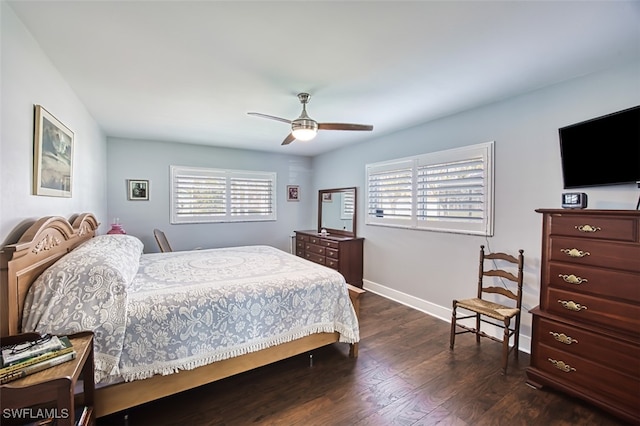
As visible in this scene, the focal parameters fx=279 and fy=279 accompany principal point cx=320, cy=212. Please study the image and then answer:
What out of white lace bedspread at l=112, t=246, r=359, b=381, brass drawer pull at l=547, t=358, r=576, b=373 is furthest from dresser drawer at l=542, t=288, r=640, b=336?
white lace bedspread at l=112, t=246, r=359, b=381

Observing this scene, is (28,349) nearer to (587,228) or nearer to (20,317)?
(20,317)

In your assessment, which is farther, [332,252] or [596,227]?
[332,252]

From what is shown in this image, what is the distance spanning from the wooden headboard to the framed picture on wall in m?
0.28

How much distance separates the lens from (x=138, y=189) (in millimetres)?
4559

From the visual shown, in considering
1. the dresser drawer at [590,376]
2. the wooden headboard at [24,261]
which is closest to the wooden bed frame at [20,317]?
the wooden headboard at [24,261]

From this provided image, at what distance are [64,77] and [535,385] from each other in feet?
15.1

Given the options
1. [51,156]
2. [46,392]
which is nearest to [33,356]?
[46,392]

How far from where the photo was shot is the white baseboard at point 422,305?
2778 mm

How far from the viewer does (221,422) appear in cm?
184

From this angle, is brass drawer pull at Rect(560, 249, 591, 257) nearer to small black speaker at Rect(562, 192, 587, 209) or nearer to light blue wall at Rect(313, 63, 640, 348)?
small black speaker at Rect(562, 192, 587, 209)

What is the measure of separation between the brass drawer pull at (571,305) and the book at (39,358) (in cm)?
313

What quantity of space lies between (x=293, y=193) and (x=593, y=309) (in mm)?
4873

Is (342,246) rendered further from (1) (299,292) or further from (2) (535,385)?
(2) (535,385)

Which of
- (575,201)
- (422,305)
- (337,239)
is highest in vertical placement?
(575,201)
